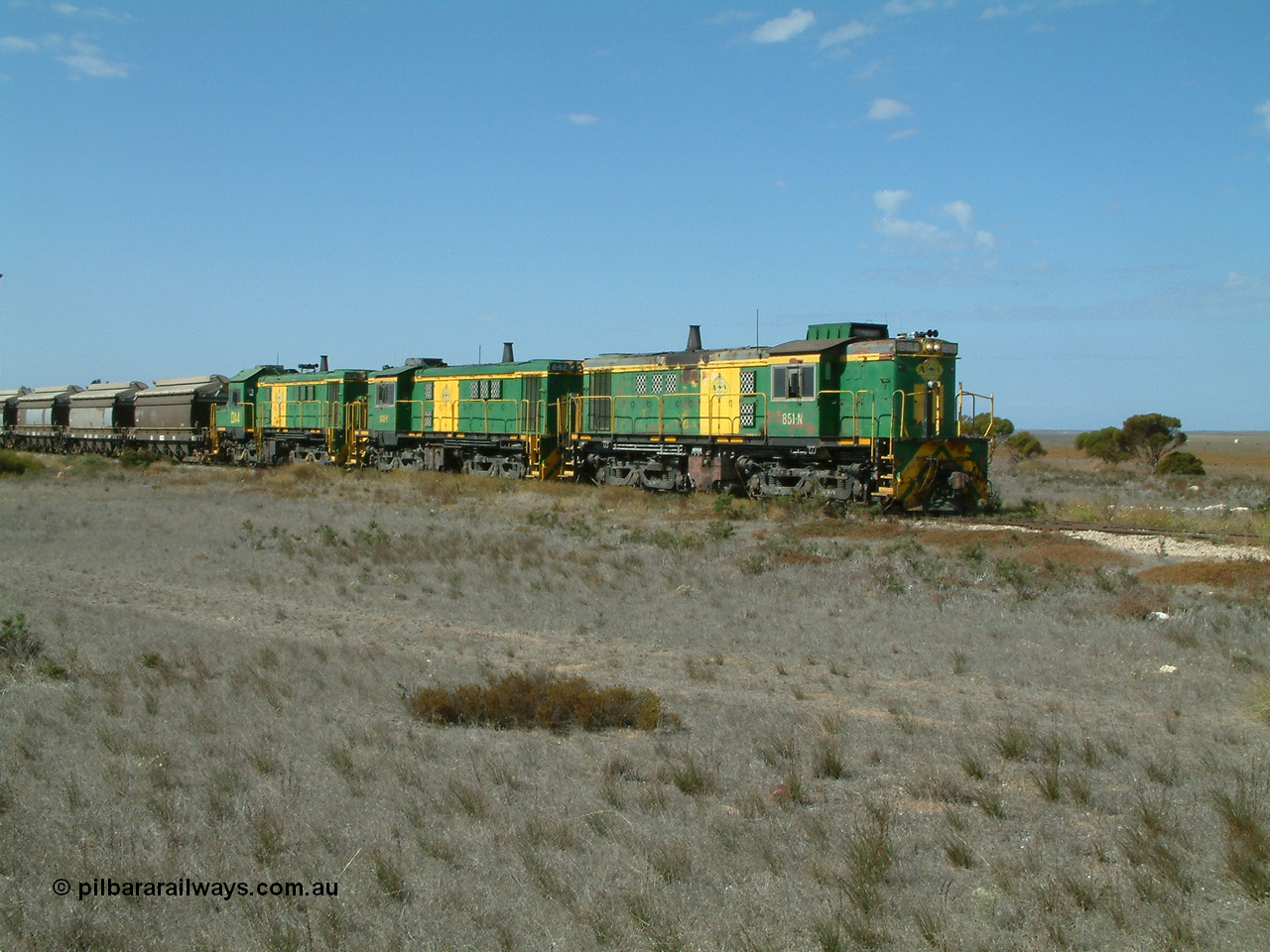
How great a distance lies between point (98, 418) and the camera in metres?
53.2

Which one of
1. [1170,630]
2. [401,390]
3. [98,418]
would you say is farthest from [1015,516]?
[98,418]

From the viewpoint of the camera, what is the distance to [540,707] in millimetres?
7652

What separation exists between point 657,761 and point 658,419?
66.0ft

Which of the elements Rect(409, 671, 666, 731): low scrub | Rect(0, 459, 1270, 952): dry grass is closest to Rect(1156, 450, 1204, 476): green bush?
Rect(0, 459, 1270, 952): dry grass

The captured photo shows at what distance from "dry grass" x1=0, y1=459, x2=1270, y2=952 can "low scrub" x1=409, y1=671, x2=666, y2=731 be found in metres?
0.05

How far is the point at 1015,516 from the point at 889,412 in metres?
3.84

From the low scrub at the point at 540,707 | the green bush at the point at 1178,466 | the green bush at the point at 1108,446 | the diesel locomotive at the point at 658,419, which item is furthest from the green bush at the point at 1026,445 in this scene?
the low scrub at the point at 540,707

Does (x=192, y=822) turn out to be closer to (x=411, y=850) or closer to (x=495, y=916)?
(x=411, y=850)

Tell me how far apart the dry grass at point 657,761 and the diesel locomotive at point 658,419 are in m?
6.64

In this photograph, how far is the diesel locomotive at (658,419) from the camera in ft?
69.0

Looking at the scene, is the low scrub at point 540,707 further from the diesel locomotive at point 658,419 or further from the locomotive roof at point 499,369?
the locomotive roof at point 499,369

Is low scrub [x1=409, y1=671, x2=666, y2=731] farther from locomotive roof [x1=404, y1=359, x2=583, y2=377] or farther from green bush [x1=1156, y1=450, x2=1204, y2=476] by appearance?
green bush [x1=1156, y1=450, x2=1204, y2=476]

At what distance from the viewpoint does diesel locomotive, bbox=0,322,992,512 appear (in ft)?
69.0

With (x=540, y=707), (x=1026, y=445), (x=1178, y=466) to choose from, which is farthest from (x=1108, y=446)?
(x=540, y=707)
